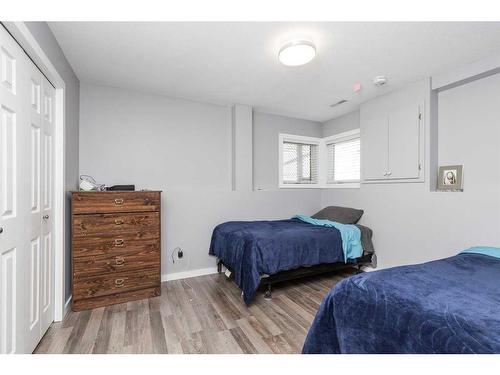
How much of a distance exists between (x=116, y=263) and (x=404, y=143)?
337cm

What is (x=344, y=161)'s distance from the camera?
379 cm

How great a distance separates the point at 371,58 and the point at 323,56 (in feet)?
1.46

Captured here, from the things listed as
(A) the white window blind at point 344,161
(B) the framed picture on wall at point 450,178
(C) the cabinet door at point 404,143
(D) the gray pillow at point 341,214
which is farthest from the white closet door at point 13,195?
(A) the white window blind at point 344,161

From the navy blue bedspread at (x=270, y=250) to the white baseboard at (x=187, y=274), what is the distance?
415mm

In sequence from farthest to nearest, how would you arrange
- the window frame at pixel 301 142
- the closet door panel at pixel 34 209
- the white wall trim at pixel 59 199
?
the window frame at pixel 301 142 < the white wall trim at pixel 59 199 < the closet door panel at pixel 34 209

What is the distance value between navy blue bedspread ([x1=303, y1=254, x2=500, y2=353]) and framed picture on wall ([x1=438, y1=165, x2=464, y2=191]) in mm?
1109

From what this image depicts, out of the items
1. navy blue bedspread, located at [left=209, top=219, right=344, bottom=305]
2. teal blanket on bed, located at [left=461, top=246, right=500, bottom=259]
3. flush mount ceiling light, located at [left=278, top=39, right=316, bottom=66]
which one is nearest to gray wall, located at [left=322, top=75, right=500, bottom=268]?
teal blanket on bed, located at [left=461, top=246, right=500, bottom=259]

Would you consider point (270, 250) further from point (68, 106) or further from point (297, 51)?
point (68, 106)

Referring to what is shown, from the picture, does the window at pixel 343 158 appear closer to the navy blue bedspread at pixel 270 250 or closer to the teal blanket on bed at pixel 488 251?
the navy blue bedspread at pixel 270 250

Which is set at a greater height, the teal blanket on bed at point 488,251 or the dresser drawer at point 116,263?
the teal blanket on bed at point 488,251

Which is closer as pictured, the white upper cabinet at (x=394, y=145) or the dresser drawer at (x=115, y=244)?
the dresser drawer at (x=115, y=244)

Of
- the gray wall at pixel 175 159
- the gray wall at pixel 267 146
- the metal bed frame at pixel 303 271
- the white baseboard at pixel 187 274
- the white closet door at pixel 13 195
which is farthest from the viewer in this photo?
the gray wall at pixel 267 146

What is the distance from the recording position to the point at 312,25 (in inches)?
66.5

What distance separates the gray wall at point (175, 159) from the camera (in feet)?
8.96
